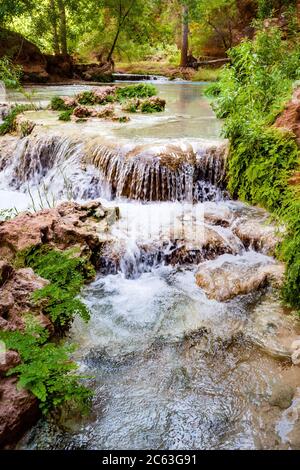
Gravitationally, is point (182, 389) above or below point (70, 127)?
below

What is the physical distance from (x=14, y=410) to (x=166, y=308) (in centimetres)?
211

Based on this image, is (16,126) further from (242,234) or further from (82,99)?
(242,234)

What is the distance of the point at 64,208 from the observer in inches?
219

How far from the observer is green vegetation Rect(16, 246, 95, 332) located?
352 cm

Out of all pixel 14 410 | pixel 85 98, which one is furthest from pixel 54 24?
pixel 14 410

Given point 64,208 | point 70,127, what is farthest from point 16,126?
point 64,208

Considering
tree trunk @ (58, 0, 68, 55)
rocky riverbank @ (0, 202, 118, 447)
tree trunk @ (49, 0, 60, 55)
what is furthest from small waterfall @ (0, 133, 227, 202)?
tree trunk @ (58, 0, 68, 55)

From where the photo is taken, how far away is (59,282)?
3869 mm

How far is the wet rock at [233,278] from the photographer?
14.7ft

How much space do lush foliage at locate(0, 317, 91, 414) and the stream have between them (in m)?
0.18

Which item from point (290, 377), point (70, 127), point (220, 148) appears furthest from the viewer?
point (70, 127)

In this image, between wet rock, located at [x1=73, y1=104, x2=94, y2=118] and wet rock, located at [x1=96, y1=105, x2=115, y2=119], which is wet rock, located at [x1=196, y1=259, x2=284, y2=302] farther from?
wet rock, located at [x1=73, y1=104, x2=94, y2=118]

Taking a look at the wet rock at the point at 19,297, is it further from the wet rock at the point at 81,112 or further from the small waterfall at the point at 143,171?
the wet rock at the point at 81,112
